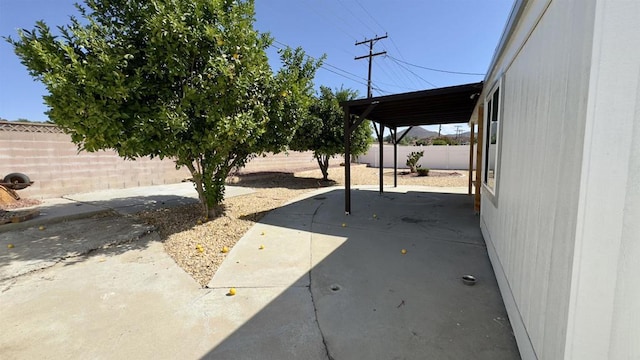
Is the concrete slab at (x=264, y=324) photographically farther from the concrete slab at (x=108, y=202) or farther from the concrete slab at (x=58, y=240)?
the concrete slab at (x=108, y=202)

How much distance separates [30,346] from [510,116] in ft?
16.2

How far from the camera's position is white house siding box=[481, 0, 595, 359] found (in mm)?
1398

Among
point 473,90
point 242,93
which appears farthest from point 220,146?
point 473,90

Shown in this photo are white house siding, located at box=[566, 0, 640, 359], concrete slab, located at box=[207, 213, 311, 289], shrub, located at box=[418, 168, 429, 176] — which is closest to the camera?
white house siding, located at box=[566, 0, 640, 359]

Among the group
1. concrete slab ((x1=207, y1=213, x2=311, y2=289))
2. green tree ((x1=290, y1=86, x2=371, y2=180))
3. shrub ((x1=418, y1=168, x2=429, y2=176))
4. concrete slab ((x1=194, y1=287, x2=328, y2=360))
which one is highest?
green tree ((x1=290, y1=86, x2=371, y2=180))

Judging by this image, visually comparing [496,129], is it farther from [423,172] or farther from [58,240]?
[423,172]

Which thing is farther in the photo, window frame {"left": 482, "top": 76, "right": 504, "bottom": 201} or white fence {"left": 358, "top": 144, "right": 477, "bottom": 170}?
white fence {"left": 358, "top": 144, "right": 477, "bottom": 170}

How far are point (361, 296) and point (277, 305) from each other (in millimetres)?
888

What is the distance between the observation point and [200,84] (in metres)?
4.77

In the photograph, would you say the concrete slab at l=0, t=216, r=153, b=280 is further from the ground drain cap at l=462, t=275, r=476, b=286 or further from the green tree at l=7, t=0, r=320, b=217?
the ground drain cap at l=462, t=275, r=476, b=286

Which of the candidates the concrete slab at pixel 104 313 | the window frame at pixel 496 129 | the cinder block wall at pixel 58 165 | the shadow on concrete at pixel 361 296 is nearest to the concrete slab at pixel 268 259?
the shadow on concrete at pixel 361 296

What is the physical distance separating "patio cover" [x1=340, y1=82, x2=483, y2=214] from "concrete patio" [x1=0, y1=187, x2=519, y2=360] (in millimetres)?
2818

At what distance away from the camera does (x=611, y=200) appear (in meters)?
1.20

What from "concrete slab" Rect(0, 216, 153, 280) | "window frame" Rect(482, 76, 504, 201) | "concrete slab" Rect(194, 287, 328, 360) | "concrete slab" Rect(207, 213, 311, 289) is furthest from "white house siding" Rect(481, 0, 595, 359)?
"concrete slab" Rect(0, 216, 153, 280)
